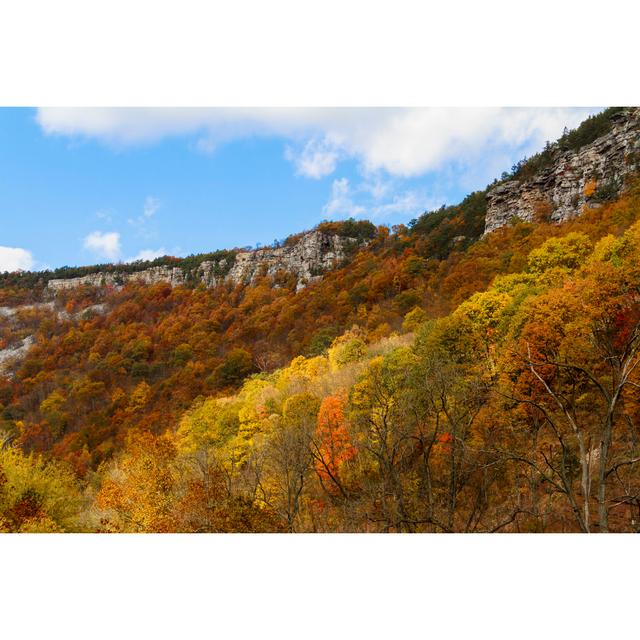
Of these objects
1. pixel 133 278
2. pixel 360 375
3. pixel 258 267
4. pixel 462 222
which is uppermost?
pixel 258 267

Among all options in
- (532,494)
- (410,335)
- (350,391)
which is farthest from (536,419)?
(410,335)

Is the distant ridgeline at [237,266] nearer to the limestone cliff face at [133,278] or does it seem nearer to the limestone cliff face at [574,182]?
the limestone cliff face at [133,278]

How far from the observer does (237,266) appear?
271ft

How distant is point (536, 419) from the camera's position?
13.5 m

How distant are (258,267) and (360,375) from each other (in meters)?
60.2

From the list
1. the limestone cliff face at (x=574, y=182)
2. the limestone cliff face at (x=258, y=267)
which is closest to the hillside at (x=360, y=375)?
the limestone cliff face at (x=574, y=182)

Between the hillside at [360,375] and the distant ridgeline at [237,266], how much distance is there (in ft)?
1.76

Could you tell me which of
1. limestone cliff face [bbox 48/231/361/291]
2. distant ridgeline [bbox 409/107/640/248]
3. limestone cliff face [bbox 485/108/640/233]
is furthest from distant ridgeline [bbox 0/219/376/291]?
limestone cliff face [bbox 485/108/640/233]

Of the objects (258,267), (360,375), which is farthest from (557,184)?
(258,267)

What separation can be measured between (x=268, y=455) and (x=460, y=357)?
1089cm

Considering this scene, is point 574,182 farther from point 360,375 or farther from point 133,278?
point 133,278

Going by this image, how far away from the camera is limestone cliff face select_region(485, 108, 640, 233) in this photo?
3994 cm

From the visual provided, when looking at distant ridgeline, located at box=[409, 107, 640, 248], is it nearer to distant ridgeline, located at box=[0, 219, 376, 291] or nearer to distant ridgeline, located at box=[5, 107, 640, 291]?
distant ridgeline, located at box=[5, 107, 640, 291]
